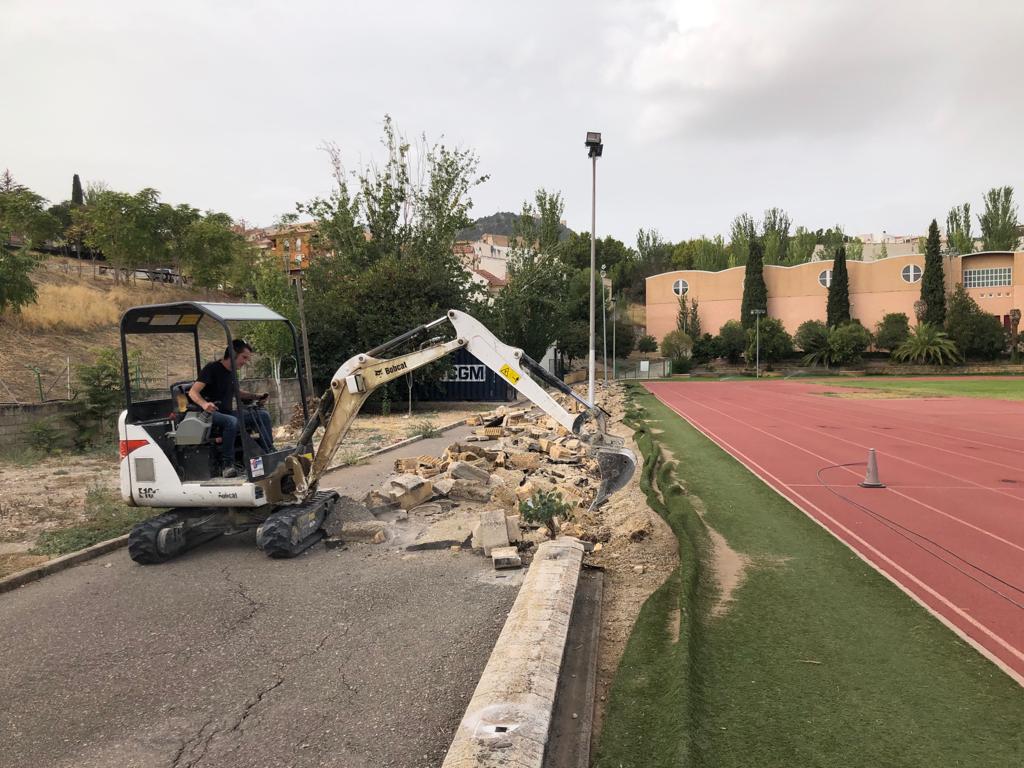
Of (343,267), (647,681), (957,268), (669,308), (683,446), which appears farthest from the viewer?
(669,308)

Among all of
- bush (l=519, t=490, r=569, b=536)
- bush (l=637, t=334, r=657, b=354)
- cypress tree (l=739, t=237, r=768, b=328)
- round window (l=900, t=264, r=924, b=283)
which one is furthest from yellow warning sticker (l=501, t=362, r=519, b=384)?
round window (l=900, t=264, r=924, b=283)

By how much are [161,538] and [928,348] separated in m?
69.5

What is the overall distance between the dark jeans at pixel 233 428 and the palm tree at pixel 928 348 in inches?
2682

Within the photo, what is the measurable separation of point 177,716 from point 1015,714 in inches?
223

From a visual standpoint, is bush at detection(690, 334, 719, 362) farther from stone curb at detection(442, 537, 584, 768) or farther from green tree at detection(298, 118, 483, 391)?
stone curb at detection(442, 537, 584, 768)

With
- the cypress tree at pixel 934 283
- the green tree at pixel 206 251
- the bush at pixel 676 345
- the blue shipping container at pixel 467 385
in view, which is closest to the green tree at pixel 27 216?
the green tree at pixel 206 251

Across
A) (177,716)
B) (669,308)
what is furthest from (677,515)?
(669,308)

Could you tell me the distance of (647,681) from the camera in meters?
5.04

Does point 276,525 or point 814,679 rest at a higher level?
point 276,525

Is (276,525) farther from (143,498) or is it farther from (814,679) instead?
(814,679)

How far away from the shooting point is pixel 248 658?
18.4 ft

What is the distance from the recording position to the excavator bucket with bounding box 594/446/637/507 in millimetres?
8312

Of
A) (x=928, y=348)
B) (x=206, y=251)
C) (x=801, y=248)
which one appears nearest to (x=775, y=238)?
(x=801, y=248)

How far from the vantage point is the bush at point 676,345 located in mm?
70688
